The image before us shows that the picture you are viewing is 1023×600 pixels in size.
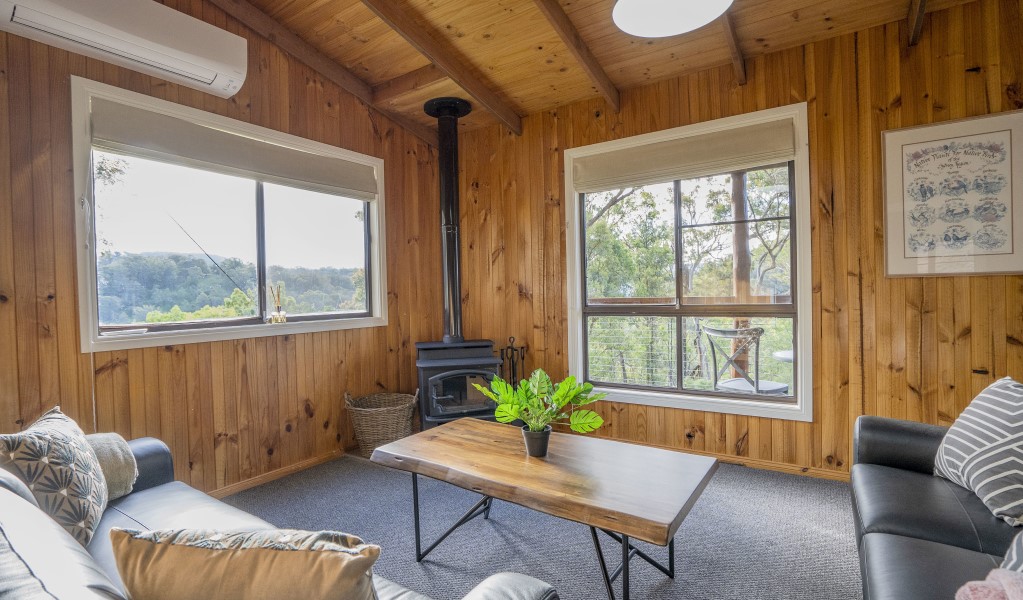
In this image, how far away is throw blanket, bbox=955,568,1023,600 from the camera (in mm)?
831

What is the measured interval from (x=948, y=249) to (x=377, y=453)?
307cm

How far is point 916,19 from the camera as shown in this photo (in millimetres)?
2455

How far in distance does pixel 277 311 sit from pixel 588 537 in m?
2.34

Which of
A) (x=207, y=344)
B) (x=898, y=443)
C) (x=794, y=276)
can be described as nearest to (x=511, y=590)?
(x=898, y=443)

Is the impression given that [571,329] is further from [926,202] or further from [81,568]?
[81,568]

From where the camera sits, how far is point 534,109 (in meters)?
3.79

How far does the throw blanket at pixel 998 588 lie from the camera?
0.83 metres

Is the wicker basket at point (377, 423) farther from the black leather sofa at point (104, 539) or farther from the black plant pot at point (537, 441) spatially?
the black plant pot at point (537, 441)

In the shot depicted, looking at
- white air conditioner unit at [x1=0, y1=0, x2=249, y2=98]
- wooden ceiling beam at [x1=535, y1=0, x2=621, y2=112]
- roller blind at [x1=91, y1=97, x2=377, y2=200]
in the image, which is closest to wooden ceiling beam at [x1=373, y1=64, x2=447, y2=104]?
roller blind at [x1=91, y1=97, x2=377, y2=200]

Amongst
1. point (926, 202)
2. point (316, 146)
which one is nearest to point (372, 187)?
point (316, 146)

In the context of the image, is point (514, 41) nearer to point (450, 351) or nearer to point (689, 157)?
point (689, 157)

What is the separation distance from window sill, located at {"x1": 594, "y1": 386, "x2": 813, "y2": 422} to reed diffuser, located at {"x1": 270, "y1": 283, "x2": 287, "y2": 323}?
212 centimetres

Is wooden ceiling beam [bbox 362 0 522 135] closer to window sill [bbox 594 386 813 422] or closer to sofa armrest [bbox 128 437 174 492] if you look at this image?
window sill [bbox 594 386 813 422]

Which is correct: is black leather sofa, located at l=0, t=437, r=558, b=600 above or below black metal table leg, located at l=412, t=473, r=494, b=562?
above
